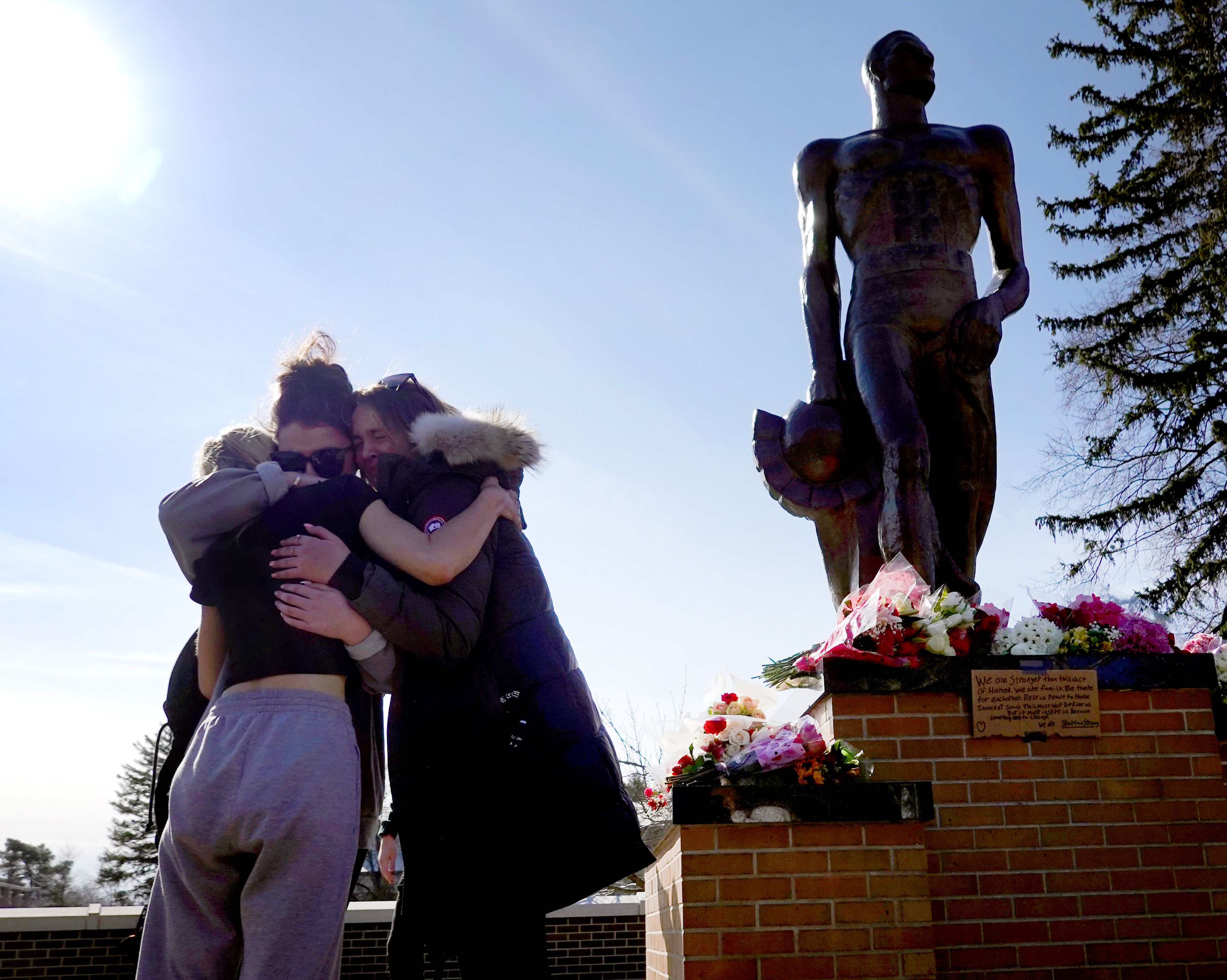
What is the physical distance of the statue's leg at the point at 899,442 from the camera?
462cm

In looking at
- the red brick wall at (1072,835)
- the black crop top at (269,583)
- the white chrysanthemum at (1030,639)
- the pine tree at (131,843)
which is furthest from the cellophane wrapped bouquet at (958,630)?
the pine tree at (131,843)

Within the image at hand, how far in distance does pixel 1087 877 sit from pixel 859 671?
1.00 metres

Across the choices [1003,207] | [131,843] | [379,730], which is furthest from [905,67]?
[131,843]

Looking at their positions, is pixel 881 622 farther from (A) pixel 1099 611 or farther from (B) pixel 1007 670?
(A) pixel 1099 611

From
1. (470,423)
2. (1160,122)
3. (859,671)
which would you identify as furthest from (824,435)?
(1160,122)

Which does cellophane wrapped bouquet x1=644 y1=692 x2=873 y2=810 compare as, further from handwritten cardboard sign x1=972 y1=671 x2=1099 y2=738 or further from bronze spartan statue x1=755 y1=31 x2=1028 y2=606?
bronze spartan statue x1=755 y1=31 x2=1028 y2=606

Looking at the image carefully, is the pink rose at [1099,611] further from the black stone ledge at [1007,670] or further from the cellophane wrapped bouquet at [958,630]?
the black stone ledge at [1007,670]

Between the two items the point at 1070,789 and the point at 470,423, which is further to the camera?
the point at 1070,789

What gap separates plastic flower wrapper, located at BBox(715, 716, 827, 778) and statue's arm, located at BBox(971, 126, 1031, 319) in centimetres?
267

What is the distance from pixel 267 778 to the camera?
2.16m

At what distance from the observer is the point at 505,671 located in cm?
255

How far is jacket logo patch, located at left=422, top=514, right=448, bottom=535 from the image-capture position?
2.54 m

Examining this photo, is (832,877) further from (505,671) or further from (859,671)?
(505,671)

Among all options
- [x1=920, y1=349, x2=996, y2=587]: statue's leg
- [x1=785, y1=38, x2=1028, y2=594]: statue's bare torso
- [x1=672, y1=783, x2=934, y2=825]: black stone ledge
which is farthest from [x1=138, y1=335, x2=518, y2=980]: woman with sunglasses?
→ [x1=920, y1=349, x2=996, y2=587]: statue's leg
